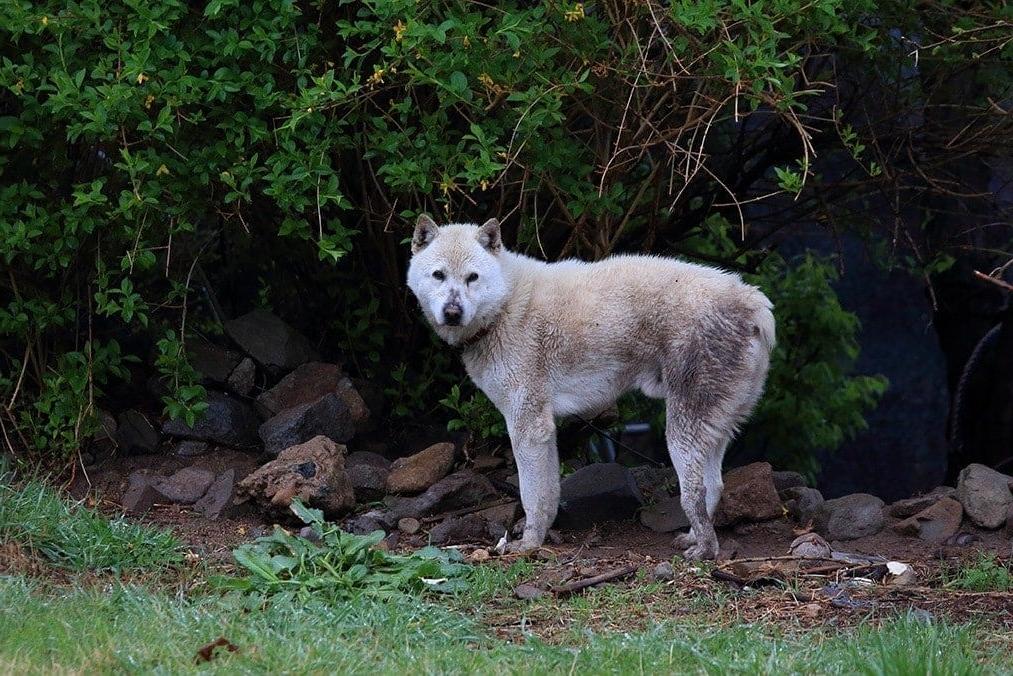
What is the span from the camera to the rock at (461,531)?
7.05m

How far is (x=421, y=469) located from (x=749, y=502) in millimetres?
2073

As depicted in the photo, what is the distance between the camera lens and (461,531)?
7.14 m

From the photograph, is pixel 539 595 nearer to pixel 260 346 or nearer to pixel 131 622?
pixel 131 622

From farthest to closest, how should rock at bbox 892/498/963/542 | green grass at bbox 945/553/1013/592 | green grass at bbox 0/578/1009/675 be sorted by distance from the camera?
rock at bbox 892/498/963/542, green grass at bbox 945/553/1013/592, green grass at bbox 0/578/1009/675

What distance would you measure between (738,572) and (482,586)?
132 centimetres

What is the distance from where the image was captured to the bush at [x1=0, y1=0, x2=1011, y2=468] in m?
6.60

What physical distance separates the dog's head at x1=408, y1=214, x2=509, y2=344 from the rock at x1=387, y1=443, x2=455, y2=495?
41.8 inches

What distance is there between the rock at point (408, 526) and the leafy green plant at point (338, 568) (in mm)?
905

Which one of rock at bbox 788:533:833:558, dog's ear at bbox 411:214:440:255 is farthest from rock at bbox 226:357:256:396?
rock at bbox 788:533:833:558

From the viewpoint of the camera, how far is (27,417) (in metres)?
7.69

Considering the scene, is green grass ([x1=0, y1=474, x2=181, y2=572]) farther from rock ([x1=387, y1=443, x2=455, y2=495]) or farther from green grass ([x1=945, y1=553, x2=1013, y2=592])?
green grass ([x1=945, y1=553, x2=1013, y2=592])

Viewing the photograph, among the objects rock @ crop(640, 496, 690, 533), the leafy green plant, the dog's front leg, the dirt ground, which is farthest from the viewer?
rock @ crop(640, 496, 690, 533)

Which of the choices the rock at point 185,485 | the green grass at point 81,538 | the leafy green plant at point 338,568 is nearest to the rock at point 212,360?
the rock at point 185,485

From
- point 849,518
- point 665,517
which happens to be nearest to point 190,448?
point 665,517
